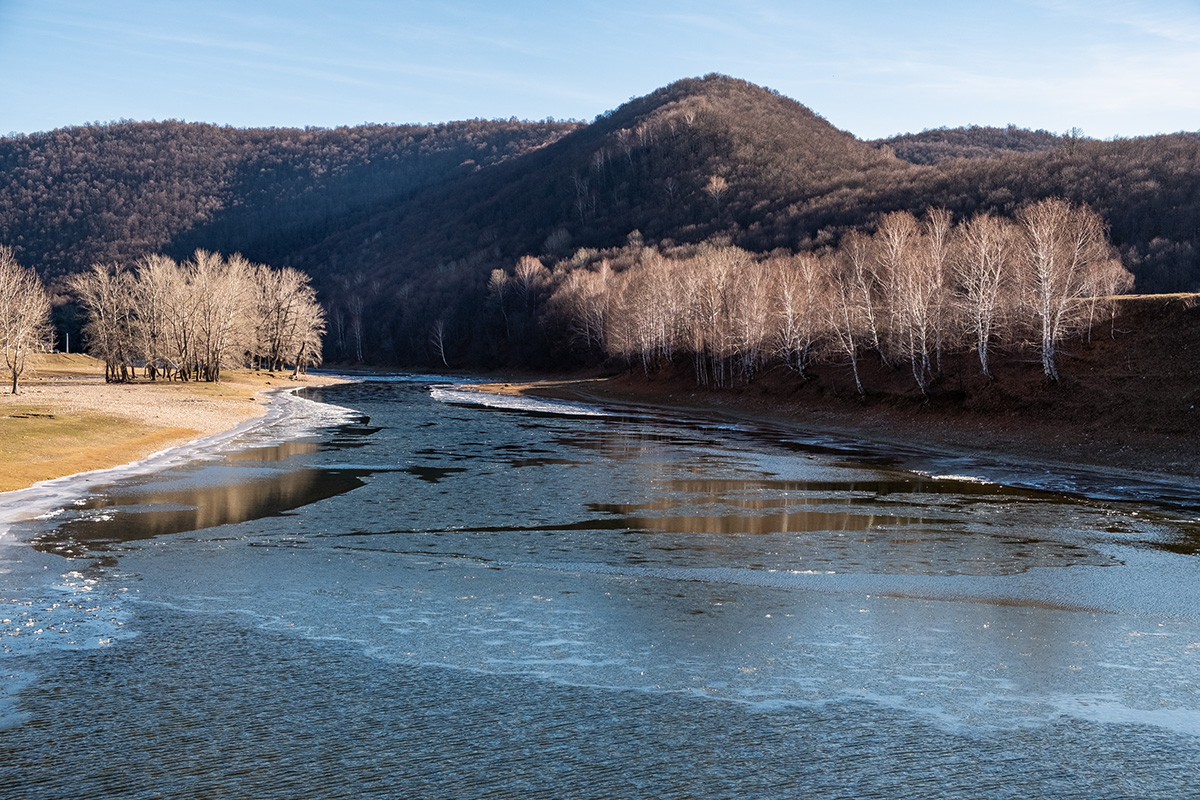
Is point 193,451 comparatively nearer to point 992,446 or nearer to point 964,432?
point 992,446

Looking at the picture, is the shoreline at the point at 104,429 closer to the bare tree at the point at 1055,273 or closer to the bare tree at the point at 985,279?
the bare tree at the point at 985,279

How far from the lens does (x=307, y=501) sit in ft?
76.5

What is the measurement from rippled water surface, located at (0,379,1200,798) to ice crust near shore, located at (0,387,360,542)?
79cm

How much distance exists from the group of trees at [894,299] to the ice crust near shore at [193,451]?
32468 millimetres

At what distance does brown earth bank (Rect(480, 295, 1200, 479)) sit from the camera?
123 feet

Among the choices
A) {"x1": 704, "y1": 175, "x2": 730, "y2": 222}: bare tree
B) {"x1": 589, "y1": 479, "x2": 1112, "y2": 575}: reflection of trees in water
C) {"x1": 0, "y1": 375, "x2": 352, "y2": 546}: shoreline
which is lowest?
{"x1": 589, "y1": 479, "x2": 1112, "y2": 575}: reflection of trees in water

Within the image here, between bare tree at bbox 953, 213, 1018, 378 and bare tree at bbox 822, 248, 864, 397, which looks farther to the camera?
bare tree at bbox 822, 248, 864, 397

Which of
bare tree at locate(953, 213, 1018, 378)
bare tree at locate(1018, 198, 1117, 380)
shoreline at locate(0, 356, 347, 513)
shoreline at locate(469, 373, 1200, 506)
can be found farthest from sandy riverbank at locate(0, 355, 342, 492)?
bare tree at locate(1018, 198, 1117, 380)

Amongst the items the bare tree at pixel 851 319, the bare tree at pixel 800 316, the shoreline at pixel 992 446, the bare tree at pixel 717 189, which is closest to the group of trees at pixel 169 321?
the shoreline at pixel 992 446

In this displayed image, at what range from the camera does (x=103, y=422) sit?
3934 cm

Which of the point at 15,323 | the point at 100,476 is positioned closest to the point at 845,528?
the point at 100,476

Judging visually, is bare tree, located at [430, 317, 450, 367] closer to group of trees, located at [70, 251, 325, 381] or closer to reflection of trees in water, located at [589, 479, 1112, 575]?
group of trees, located at [70, 251, 325, 381]

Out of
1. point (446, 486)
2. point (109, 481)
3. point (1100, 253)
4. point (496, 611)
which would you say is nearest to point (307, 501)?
point (446, 486)

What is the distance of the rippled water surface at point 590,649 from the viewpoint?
26.4 feet
